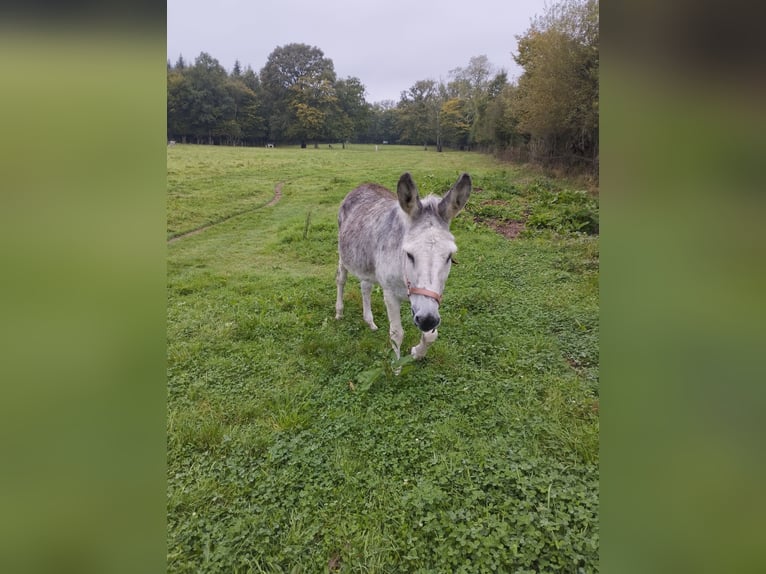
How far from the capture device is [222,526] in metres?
2.30

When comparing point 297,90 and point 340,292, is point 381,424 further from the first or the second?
point 297,90

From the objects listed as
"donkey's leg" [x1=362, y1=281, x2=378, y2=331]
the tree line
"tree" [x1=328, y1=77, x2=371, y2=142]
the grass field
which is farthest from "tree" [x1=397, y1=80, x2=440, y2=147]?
"donkey's leg" [x1=362, y1=281, x2=378, y2=331]

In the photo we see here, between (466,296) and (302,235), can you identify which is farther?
(302,235)

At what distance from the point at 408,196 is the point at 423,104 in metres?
11.6

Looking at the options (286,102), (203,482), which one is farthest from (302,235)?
(203,482)

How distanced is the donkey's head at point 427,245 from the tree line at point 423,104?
62.8 inches

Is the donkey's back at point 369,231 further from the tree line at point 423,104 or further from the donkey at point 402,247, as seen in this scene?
the tree line at point 423,104

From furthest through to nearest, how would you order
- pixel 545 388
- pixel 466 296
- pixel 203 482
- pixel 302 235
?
pixel 302 235 < pixel 466 296 < pixel 545 388 < pixel 203 482

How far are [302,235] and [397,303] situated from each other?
5.32m

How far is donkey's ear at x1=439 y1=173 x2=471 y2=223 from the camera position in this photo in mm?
3213

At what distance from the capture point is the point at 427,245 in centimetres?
295

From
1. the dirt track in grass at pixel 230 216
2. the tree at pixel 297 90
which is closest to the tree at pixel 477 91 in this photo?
the tree at pixel 297 90

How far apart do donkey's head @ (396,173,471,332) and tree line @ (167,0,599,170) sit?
1.60 m
